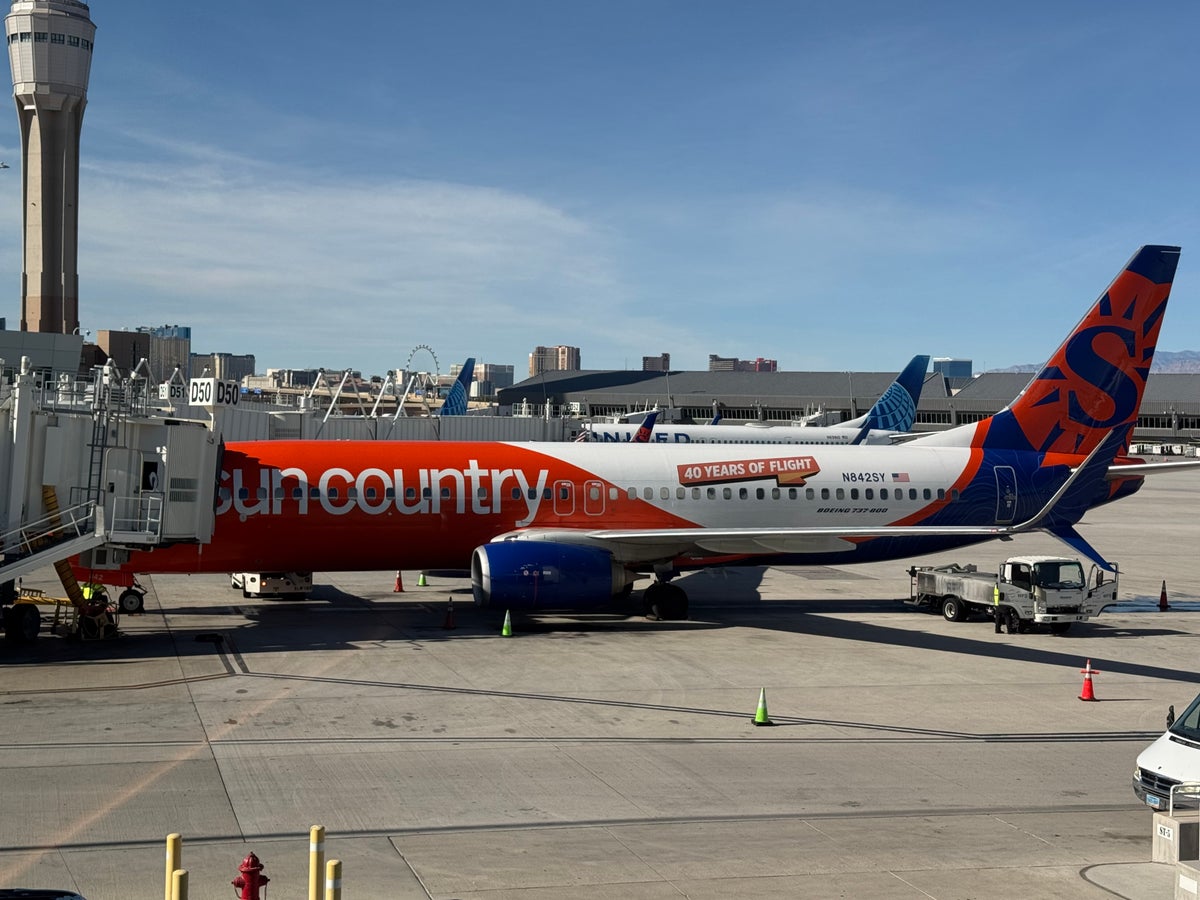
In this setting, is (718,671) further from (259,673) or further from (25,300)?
(25,300)

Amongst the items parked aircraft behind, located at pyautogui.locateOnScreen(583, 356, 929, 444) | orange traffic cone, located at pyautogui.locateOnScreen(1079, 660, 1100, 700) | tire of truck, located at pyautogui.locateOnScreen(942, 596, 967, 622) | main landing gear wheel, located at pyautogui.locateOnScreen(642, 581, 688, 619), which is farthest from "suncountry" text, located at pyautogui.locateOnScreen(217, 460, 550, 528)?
parked aircraft behind, located at pyautogui.locateOnScreen(583, 356, 929, 444)

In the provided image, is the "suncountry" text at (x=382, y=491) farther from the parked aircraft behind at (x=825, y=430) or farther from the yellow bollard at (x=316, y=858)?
the parked aircraft behind at (x=825, y=430)

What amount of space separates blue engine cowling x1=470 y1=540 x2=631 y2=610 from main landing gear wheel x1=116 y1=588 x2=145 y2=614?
817 cm

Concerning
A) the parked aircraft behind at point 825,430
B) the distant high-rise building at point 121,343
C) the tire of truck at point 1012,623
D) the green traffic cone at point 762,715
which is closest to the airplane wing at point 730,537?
the tire of truck at point 1012,623

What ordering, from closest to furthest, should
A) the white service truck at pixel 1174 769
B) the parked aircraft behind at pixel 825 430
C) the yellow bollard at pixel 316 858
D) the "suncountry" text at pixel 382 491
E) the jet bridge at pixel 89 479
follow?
1. the yellow bollard at pixel 316 858
2. the white service truck at pixel 1174 769
3. the jet bridge at pixel 89 479
4. the "suncountry" text at pixel 382 491
5. the parked aircraft behind at pixel 825 430

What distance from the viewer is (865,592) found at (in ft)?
116

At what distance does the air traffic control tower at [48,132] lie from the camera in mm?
147250

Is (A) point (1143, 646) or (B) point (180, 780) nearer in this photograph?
(B) point (180, 780)

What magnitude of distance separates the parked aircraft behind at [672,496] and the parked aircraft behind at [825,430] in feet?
125

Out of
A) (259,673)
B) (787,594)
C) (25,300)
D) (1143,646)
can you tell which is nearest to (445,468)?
(259,673)

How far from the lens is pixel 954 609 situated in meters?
30.2

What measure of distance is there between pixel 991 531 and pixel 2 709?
19.6 m

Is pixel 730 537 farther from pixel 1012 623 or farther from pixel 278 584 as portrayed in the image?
pixel 278 584

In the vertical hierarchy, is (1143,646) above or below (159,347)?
below
